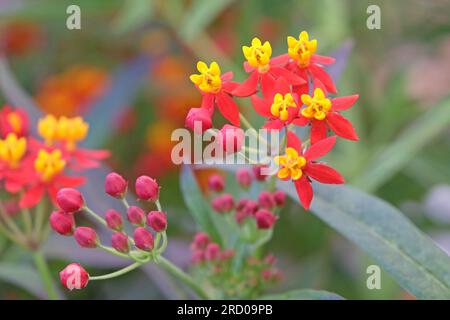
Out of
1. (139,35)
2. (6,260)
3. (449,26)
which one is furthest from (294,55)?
(139,35)

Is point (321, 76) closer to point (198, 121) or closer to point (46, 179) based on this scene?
point (198, 121)

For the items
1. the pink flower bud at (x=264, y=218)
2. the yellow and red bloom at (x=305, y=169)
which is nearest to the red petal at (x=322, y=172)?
the yellow and red bloom at (x=305, y=169)

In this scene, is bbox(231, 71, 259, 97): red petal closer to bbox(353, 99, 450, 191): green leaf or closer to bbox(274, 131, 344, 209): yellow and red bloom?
bbox(274, 131, 344, 209): yellow and red bloom

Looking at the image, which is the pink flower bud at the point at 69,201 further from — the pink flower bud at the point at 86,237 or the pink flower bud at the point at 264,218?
the pink flower bud at the point at 264,218

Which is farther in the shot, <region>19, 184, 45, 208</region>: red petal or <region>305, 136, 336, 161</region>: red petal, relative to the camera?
<region>19, 184, 45, 208</region>: red petal

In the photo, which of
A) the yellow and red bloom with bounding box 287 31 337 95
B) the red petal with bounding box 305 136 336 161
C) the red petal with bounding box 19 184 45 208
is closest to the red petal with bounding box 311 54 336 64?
the yellow and red bloom with bounding box 287 31 337 95
